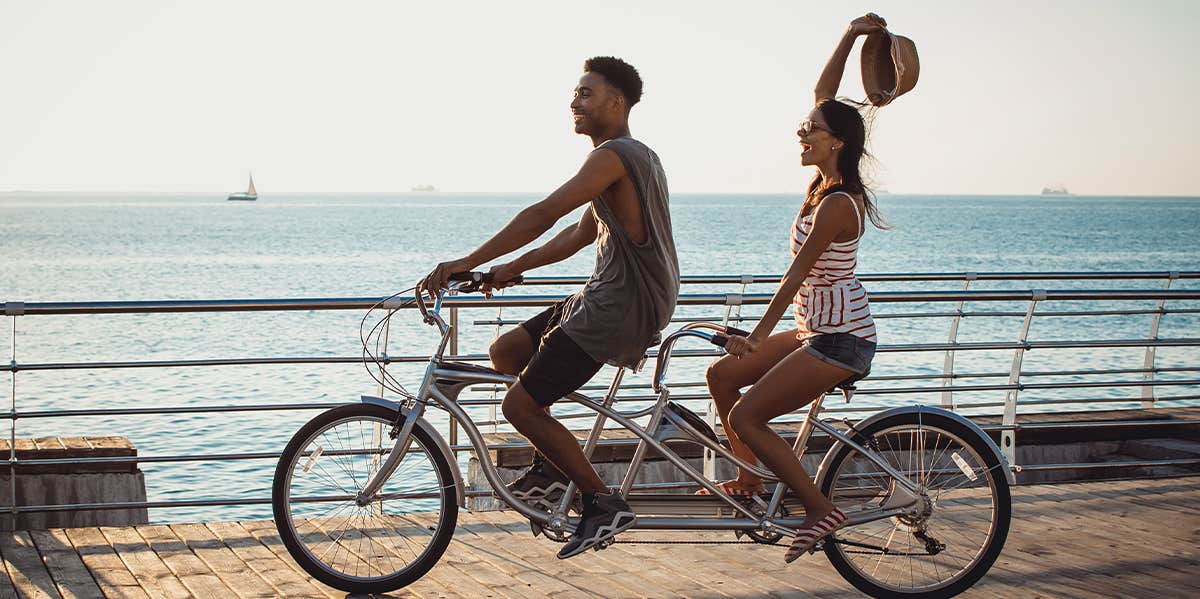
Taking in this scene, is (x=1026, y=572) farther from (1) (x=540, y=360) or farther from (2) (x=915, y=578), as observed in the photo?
(1) (x=540, y=360)

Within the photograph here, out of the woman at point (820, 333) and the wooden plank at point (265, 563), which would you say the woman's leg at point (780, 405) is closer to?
the woman at point (820, 333)

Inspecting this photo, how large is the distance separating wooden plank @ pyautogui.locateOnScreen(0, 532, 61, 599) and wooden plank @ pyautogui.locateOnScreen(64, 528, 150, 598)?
0.48ft

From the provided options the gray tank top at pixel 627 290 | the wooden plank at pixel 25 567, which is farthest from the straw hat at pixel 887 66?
the wooden plank at pixel 25 567

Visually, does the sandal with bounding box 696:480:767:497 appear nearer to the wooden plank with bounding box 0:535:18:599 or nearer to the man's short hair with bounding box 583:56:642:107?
the man's short hair with bounding box 583:56:642:107

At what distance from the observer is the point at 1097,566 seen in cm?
498

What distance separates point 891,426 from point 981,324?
29323mm

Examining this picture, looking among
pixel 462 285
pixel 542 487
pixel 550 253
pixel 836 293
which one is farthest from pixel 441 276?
pixel 836 293

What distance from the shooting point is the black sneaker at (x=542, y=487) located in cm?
444

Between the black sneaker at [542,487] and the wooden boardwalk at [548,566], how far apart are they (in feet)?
1.12

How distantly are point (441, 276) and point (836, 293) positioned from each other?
1.30 metres

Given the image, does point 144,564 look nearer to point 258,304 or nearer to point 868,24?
point 258,304

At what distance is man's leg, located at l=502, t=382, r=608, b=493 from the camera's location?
13.9 feet

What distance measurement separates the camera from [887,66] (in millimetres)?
4816

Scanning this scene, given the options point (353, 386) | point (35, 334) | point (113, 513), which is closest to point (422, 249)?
point (35, 334)
